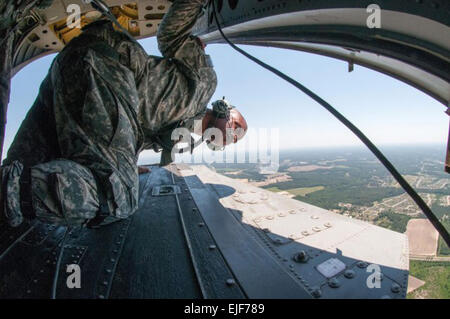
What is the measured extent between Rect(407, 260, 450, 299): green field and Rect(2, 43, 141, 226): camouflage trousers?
1044 cm

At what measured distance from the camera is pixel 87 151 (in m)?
1.29

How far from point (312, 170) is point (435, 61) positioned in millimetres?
31239

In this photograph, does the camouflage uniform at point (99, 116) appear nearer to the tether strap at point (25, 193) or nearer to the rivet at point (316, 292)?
the tether strap at point (25, 193)

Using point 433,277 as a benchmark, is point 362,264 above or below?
above

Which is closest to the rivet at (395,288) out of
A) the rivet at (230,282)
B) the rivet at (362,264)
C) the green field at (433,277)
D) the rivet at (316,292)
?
the rivet at (362,264)

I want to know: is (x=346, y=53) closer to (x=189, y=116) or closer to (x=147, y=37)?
(x=189, y=116)

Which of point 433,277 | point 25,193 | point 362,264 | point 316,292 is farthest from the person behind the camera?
point 433,277

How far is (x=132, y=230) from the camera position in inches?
73.8

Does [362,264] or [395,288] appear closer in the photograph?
[395,288]

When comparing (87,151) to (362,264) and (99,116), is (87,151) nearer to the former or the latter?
(99,116)

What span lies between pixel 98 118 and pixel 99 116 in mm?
14

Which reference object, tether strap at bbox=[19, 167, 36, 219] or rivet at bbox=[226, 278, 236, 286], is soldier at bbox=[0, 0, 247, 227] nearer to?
tether strap at bbox=[19, 167, 36, 219]

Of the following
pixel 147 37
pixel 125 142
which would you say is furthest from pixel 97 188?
pixel 147 37

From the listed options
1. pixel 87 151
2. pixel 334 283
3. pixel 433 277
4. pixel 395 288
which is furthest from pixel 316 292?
pixel 433 277
